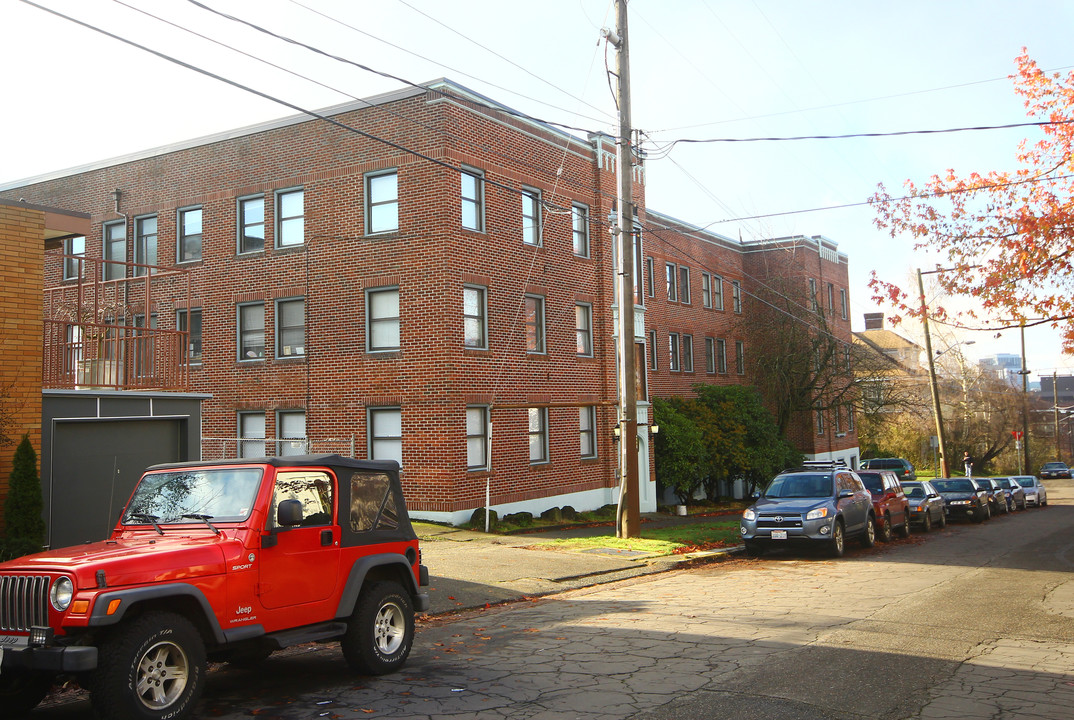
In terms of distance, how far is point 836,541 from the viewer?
55.0 ft

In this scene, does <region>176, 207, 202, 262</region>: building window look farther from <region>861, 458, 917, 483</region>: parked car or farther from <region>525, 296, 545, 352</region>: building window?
<region>861, 458, 917, 483</region>: parked car

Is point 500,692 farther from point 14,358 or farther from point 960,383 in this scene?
point 960,383

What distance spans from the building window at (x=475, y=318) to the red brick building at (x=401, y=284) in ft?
0.21

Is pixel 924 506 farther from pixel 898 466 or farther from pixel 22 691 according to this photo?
pixel 22 691

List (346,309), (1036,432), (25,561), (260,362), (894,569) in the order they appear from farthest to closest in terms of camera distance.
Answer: (1036,432)
(260,362)
(346,309)
(894,569)
(25,561)

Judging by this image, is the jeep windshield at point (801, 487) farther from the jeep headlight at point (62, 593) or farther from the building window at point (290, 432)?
the jeep headlight at point (62, 593)

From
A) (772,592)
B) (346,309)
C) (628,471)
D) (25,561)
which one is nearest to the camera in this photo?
(25,561)

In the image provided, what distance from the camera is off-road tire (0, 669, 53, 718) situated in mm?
6359

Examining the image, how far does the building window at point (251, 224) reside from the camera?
24.4m

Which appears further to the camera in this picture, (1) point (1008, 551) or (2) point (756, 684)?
(1) point (1008, 551)

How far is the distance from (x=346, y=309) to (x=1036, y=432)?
68598mm

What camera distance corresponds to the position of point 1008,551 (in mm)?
18500

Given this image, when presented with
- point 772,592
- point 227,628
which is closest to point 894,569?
point 772,592

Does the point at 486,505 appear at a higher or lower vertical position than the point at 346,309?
lower
